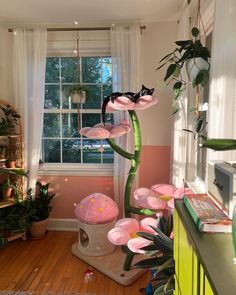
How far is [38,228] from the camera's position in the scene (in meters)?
2.95

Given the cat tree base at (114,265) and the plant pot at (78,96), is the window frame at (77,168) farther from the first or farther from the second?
the cat tree base at (114,265)

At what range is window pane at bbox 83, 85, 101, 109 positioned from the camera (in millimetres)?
3158

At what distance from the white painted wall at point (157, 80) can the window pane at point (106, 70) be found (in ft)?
1.34

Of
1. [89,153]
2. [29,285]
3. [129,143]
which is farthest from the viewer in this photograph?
[89,153]

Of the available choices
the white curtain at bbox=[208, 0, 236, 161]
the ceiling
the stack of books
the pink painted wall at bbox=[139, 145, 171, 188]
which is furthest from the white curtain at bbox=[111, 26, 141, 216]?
the stack of books

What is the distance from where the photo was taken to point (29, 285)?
219 centimetres

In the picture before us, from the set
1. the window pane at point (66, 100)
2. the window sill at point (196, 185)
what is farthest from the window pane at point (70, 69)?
the window sill at point (196, 185)

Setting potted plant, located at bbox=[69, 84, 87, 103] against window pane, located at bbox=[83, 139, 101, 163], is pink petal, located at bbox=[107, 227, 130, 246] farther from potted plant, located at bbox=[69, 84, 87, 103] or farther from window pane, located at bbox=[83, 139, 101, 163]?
potted plant, located at bbox=[69, 84, 87, 103]

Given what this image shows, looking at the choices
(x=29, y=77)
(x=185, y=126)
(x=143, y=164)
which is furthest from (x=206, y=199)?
(x=29, y=77)

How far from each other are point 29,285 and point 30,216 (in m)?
0.85

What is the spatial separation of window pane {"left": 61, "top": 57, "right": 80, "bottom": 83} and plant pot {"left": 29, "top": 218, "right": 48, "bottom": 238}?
168 cm

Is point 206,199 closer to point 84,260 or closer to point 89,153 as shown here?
point 84,260

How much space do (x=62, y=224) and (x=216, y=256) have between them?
2.79 m

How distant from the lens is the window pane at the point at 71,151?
328 centimetres
